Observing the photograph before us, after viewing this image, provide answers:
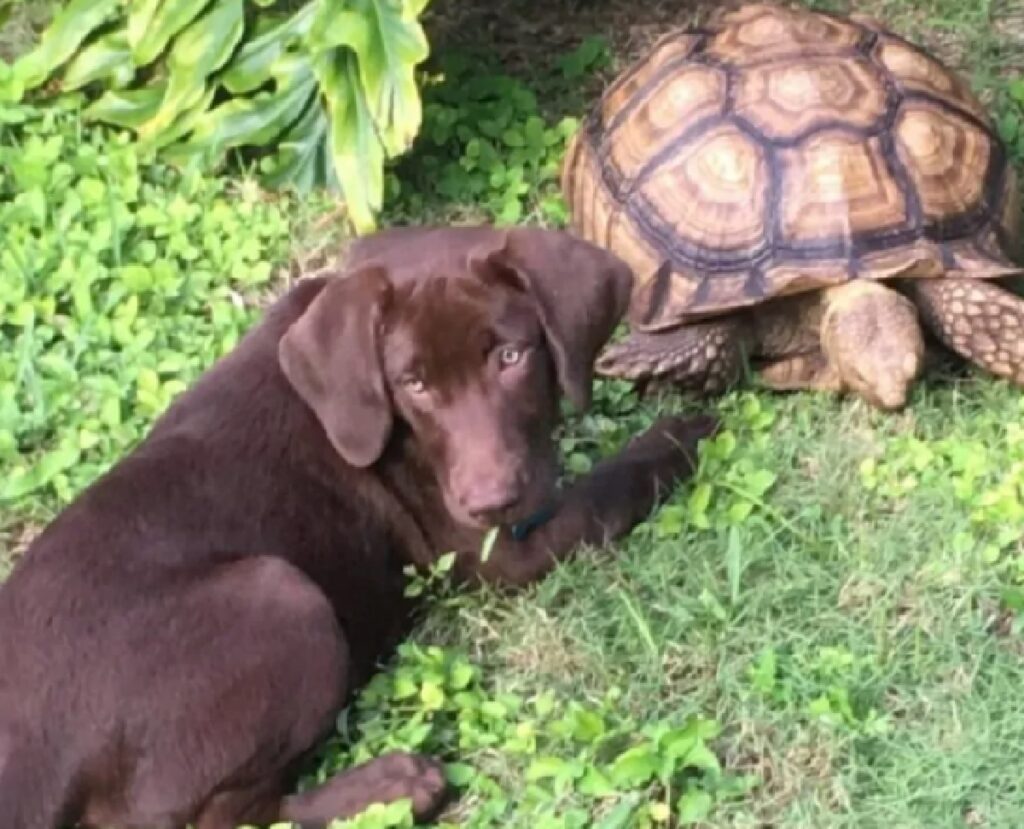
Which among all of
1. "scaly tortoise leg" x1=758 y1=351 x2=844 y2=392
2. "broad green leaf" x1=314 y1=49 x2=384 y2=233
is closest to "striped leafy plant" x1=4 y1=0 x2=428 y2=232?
"broad green leaf" x1=314 y1=49 x2=384 y2=233

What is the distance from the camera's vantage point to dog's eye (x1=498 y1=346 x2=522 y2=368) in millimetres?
3951

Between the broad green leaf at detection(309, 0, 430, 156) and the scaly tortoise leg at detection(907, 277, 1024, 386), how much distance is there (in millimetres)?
1500

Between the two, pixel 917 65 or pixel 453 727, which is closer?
pixel 453 727

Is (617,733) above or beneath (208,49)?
beneath

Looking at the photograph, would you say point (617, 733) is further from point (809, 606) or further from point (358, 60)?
point (358, 60)

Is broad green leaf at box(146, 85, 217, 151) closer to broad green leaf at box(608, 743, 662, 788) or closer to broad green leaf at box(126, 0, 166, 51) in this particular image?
broad green leaf at box(126, 0, 166, 51)

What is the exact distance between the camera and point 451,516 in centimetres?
417

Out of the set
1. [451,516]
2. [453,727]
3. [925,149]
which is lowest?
[453,727]

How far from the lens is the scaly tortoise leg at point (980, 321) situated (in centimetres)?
475

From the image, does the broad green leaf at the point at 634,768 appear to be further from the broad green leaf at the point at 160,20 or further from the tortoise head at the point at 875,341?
the broad green leaf at the point at 160,20

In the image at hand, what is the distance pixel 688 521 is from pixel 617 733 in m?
0.73

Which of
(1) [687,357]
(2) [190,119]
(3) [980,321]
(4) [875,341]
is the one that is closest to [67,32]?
(2) [190,119]

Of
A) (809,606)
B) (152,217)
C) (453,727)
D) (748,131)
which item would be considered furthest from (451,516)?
(152,217)

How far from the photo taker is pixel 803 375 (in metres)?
4.95
